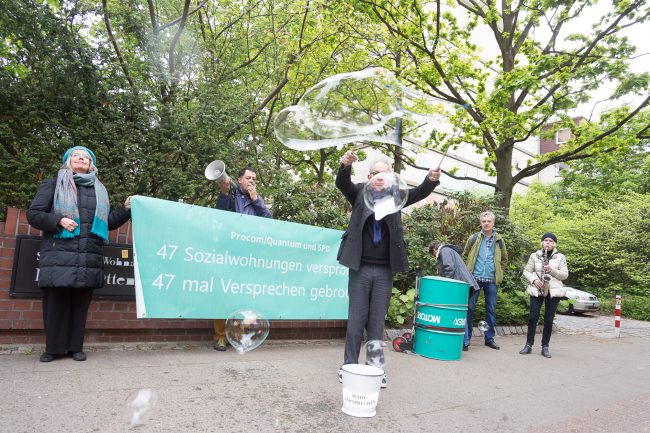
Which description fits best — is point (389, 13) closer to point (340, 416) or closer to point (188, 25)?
point (188, 25)

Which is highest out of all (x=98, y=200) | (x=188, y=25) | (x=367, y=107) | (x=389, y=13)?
(x=389, y=13)

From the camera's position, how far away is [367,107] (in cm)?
461

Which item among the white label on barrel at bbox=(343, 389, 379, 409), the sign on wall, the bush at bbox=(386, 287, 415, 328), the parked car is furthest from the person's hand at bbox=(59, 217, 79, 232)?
the parked car

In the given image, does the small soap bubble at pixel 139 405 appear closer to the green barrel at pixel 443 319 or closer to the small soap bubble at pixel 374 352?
the small soap bubble at pixel 374 352

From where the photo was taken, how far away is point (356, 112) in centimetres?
464

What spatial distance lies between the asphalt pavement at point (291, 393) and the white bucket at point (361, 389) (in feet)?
0.27

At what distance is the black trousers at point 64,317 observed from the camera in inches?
173

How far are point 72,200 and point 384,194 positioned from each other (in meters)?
2.85

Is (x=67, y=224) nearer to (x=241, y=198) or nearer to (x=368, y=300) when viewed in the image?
(x=241, y=198)

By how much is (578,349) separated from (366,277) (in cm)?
565

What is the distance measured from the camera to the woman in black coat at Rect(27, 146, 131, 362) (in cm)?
429

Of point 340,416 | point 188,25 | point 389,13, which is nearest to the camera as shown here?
point 340,416

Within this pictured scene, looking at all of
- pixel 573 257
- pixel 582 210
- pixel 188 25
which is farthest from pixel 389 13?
pixel 582 210

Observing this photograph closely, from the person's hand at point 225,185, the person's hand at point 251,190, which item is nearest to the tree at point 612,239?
the person's hand at point 251,190
